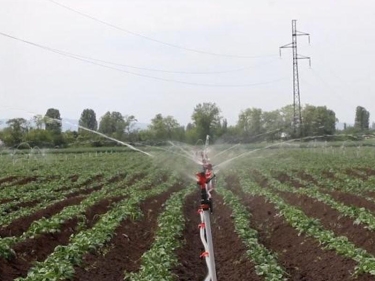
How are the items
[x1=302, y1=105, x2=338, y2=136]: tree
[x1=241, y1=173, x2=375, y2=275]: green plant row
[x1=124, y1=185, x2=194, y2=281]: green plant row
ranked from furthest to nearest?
[x1=302, y1=105, x2=338, y2=136]: tree
[x1=124, y1=185, x2=194, y2=281]: green plant row
[x1=241, y1=173, x2=375, y2=275]: green plant row

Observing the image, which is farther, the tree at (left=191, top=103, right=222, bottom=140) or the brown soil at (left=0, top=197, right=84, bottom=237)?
the tree at (left=191, top=103, right=222, bottom=140)

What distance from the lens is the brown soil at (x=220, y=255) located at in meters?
10.3

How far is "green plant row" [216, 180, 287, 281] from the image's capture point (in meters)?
9.58

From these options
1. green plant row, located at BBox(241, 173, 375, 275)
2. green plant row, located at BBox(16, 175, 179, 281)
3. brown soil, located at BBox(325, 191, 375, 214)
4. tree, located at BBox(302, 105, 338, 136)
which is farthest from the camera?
tree, located at BBox(302, 105, 338, 136)

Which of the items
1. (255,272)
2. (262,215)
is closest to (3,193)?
(262,215)

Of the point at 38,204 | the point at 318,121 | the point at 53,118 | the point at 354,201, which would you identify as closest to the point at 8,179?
the point at 38,204

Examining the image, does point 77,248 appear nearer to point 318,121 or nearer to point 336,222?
point 336,222

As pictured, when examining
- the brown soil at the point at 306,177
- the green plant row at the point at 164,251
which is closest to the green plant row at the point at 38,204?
the green plant row at the point at 164,251

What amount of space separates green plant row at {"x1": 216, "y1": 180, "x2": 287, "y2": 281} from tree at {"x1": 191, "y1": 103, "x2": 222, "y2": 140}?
7.28 ft

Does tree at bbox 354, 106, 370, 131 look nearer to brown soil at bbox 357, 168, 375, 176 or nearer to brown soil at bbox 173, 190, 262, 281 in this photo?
brown soil at bbox 357, 168, 375, 176

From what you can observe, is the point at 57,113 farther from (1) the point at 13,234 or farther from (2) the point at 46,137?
(2) the point at 46,137

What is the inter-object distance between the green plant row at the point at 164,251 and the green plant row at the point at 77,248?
858 millimetres

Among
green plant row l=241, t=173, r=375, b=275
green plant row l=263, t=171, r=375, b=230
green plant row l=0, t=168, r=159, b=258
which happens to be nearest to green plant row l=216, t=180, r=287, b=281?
green plant row l=241, t=173, r=375, b=275

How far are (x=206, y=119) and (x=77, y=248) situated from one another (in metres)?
7.63
